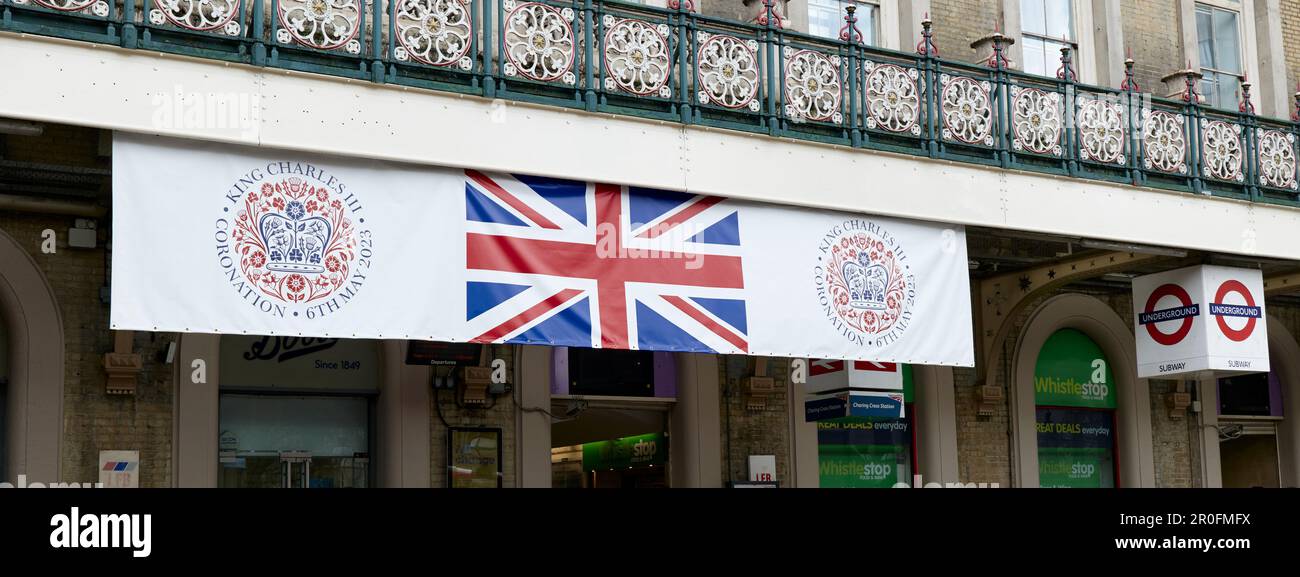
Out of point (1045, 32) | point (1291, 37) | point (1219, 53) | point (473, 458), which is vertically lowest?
point (473, 458)

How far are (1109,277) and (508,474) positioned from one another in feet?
25.3

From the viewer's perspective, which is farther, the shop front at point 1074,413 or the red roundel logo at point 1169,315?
the shop front at point 1074,413

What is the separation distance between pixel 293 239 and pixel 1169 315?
8766mm

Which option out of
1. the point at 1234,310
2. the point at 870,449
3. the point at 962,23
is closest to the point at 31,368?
the point at 870,449

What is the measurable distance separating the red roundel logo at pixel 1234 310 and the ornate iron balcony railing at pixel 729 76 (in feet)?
2.89

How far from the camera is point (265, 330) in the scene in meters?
9.59

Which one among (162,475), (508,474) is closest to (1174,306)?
(508,474)

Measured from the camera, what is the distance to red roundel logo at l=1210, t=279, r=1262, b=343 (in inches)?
562

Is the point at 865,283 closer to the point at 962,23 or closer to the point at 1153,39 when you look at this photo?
the point at 962,23

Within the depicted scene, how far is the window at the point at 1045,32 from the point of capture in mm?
16766

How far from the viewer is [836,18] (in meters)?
15.5

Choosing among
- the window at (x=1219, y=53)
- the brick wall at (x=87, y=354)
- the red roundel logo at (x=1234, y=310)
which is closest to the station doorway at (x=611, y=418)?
the brick wall at (x=87, y=354)

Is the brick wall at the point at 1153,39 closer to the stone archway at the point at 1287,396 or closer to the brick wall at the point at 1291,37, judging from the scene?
the brick wall at the point at 1291,37
